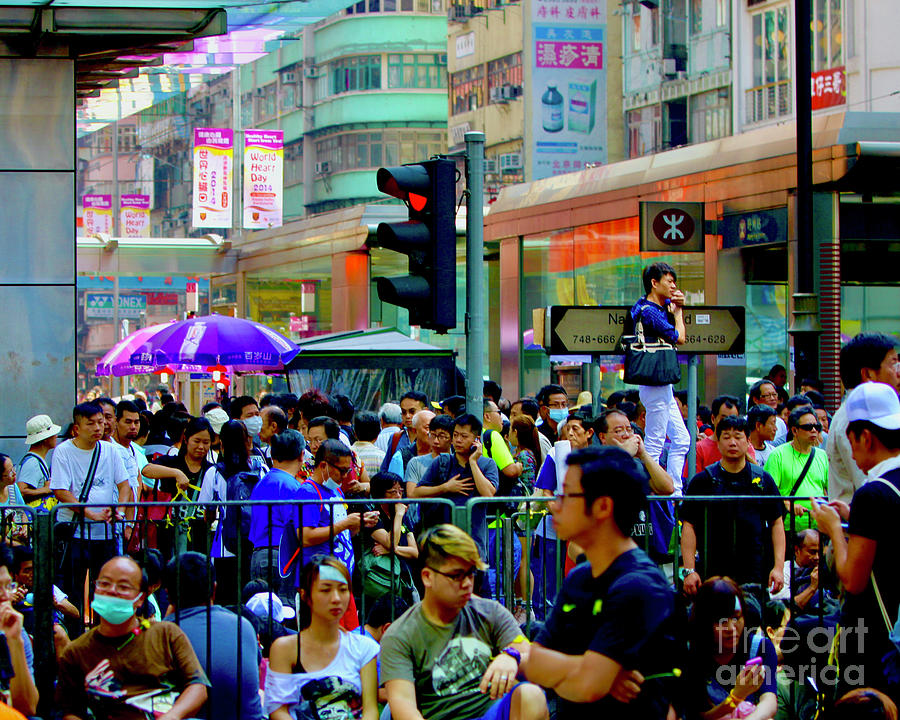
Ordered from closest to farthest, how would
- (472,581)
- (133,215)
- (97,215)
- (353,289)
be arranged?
(472,581) < (353,289) < (133,215) < (97,215)

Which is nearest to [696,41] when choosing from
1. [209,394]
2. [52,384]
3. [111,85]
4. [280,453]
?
[209,394]

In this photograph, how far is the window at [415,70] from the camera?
202 feet

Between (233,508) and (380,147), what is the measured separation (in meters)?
54.5

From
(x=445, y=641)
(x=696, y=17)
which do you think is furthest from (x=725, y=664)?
(x=696, y=17)

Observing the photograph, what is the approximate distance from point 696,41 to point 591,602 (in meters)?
34.6

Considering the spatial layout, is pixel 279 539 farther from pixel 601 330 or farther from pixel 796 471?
pixel 796 471

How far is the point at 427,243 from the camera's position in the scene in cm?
757

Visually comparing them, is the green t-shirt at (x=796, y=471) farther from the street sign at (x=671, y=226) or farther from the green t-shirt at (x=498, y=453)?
the street sign at (x=671, y=226)

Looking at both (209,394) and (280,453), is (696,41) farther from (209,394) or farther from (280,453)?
(280,453)

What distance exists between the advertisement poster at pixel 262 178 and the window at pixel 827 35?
618 inches

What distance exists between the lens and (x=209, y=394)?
108 feet

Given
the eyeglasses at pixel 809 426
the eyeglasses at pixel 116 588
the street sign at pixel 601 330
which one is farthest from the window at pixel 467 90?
the eyeglasses at pixel 116 588

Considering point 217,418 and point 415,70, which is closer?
point 217,418

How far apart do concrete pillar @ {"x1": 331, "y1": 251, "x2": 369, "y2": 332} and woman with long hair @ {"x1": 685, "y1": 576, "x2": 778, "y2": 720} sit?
23.6 meters
